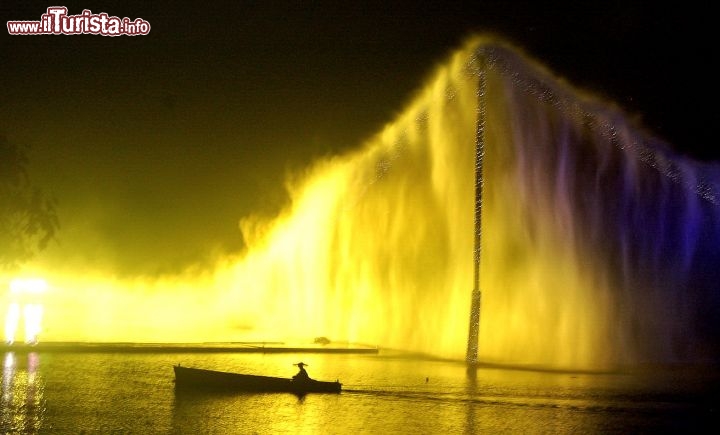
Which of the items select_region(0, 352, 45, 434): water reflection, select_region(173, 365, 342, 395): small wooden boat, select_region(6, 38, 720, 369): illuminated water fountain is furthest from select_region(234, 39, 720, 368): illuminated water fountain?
select_region(0, 352, 45, 434): water reflection

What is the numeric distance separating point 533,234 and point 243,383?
15.5m

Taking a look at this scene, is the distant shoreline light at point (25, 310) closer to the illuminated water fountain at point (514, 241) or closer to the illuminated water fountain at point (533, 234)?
the illuminated water fountain at point (514, 241)

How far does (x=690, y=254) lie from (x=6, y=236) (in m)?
30.5

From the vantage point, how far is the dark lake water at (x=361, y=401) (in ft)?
74.1

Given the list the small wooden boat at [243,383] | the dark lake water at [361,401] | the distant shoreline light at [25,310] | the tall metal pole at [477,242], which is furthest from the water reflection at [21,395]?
the tall metal pole at [477,242]

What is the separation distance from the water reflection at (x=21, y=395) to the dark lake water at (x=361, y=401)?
3 cm

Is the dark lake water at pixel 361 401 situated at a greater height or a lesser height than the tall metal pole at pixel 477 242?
lesser

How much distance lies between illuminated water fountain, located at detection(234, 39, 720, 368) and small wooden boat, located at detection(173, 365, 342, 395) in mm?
10533

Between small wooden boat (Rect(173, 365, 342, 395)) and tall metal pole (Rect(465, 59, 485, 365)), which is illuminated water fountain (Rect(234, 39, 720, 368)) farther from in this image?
small wooden boat (Rect(173, 365, 342, 395))

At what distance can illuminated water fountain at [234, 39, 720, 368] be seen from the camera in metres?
35.8

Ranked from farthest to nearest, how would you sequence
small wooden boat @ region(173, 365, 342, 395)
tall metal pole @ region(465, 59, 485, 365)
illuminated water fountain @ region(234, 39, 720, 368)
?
illuminated water fountain @ region(234, 39, 720, 368)
tall metal pole @ region(465, 59, 485, 365)
small wooden boat @ region(173, 365, 342, 395)

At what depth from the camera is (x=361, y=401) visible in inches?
1023

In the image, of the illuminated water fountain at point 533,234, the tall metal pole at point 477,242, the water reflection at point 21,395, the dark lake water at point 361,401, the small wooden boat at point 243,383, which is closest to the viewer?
the water reflection at point 21,395

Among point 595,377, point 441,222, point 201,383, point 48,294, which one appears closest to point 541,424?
point 595,377
